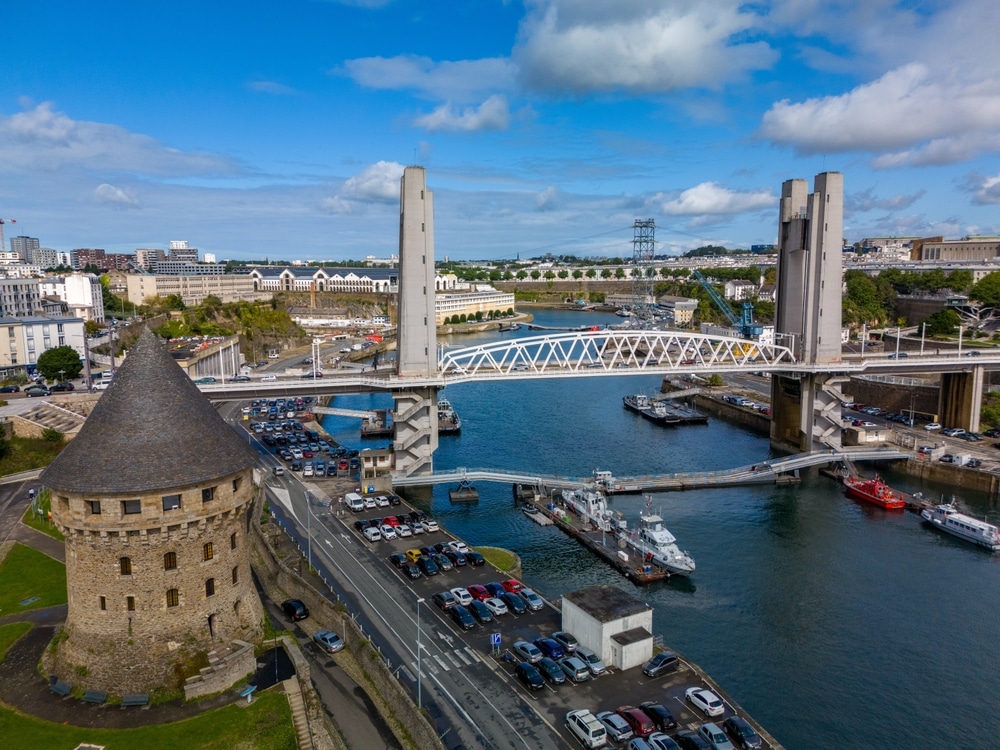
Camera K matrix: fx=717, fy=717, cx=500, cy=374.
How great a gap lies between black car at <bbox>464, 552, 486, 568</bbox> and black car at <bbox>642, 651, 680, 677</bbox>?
429 inches

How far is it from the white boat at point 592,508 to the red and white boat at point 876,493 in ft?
62.3

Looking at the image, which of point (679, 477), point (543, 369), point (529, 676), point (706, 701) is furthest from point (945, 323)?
point (529, 676)

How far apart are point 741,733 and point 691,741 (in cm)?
170

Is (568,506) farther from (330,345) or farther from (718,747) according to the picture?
(330,345)

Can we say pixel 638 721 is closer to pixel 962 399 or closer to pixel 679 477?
pixel 679 477

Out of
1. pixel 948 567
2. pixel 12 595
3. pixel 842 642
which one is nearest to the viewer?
pixel 12 595

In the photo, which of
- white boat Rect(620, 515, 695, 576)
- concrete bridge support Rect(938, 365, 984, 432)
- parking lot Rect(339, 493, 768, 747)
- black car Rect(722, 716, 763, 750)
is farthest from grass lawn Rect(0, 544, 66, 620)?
concrete bridge support Rect(938, 365, 984, 432)

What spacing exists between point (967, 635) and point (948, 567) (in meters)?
8.13

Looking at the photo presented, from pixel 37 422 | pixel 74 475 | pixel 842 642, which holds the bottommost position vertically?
pixel 842 642

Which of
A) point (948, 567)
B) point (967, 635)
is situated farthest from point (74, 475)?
point (948, 567)

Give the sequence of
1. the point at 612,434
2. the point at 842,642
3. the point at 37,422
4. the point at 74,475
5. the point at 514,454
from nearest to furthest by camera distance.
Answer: the point at 74,475 → the point at 842,642 → the point at 37,422 → the point at 514,454 → the point at 612,434

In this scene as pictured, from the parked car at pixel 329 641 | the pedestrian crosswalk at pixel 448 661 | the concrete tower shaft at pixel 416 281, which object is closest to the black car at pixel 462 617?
the pedestrian crosswalk at pixel 448 661

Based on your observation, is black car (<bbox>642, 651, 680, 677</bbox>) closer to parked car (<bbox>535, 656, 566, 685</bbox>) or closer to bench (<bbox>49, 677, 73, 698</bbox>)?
parked car (<bbox>535, 656, 566, 685</bbox>)

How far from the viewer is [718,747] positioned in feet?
68.1
